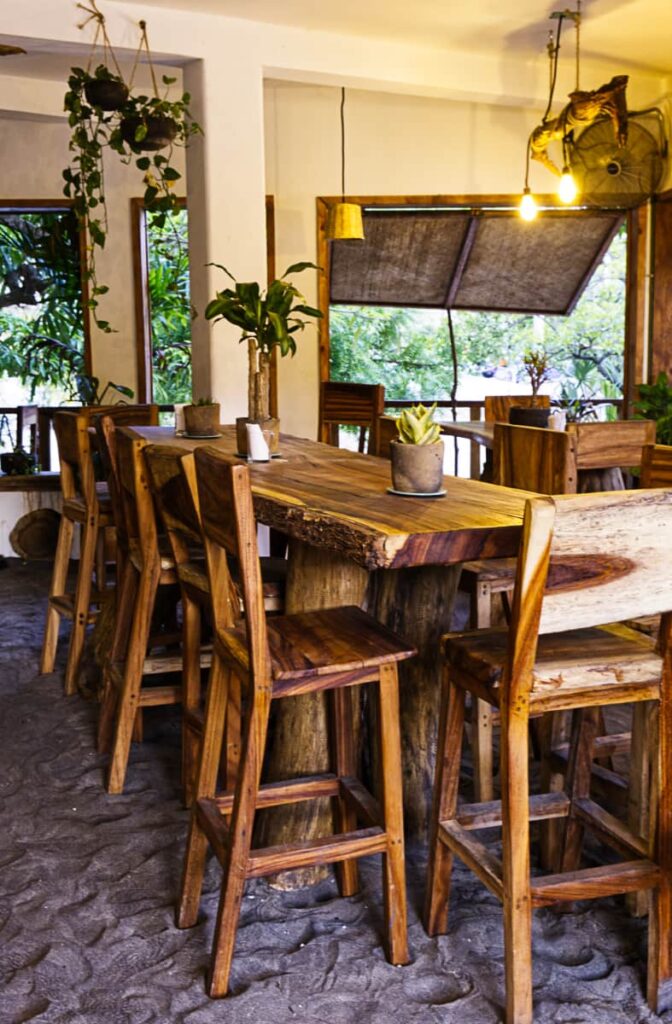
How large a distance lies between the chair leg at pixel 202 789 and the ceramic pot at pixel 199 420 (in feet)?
6.35

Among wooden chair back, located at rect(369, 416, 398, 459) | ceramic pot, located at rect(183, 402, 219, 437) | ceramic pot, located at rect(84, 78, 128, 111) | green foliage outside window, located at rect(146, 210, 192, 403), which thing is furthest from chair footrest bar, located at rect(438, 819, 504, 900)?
green foliage outside window, located at rect(146, 210, 192, 403)

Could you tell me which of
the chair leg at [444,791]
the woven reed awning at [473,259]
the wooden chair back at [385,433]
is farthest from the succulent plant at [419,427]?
the woven reed awning at [473,259]

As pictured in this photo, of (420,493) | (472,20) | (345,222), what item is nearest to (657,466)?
(420,493)

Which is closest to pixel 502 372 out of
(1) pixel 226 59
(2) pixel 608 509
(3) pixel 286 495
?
(1) pixel 226 59

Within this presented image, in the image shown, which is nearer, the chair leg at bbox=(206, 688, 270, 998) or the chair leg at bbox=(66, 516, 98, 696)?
the chair leg at bbox=(206, 688, 270, 998)

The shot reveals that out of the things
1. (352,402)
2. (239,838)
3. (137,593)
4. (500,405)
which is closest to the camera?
(239,838)

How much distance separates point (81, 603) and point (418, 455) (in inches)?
73.5

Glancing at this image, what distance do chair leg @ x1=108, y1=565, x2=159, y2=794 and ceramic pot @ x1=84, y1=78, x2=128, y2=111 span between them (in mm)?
2851

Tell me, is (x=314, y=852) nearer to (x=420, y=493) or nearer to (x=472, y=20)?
(x=420, y=493)

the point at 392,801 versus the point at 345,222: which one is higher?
the point at 345,222

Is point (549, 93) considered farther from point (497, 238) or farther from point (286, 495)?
point (286, 495)

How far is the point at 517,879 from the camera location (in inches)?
72.9

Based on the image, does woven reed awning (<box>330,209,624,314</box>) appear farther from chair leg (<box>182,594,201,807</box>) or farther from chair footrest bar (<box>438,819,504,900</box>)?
chair footrest bar (<box>438,819,504,900</box>)

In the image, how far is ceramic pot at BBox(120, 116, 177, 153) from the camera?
4863mm
